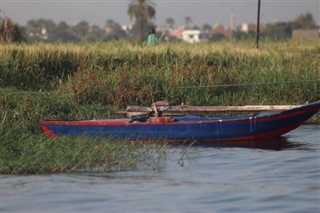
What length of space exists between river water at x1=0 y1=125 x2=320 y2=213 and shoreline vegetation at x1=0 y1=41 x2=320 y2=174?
0.39 m

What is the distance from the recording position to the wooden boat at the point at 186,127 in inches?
567

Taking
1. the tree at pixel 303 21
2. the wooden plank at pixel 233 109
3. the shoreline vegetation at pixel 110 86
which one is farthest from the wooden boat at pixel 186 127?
the tree at pixel 303 21

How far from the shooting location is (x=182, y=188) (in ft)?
36.8

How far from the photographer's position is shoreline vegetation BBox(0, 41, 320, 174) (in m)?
12.0

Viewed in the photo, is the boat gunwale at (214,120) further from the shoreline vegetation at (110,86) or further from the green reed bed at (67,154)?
the green reed bed at (67,154)

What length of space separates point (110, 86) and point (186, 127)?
295cm

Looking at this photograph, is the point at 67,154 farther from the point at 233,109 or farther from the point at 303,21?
the point at 303,21

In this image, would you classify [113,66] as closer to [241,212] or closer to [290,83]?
[290,83]

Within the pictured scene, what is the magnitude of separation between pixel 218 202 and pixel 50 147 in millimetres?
2797

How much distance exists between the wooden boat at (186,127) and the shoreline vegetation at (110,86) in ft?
2.38

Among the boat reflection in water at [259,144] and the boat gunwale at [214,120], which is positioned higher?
the boat gunwale at [214,120]

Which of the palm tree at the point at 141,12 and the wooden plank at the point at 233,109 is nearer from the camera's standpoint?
the wooden plank at the point at 233,109

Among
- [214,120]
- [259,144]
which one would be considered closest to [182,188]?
[214,120]

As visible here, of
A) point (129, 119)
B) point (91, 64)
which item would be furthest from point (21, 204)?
point (91, 64)
